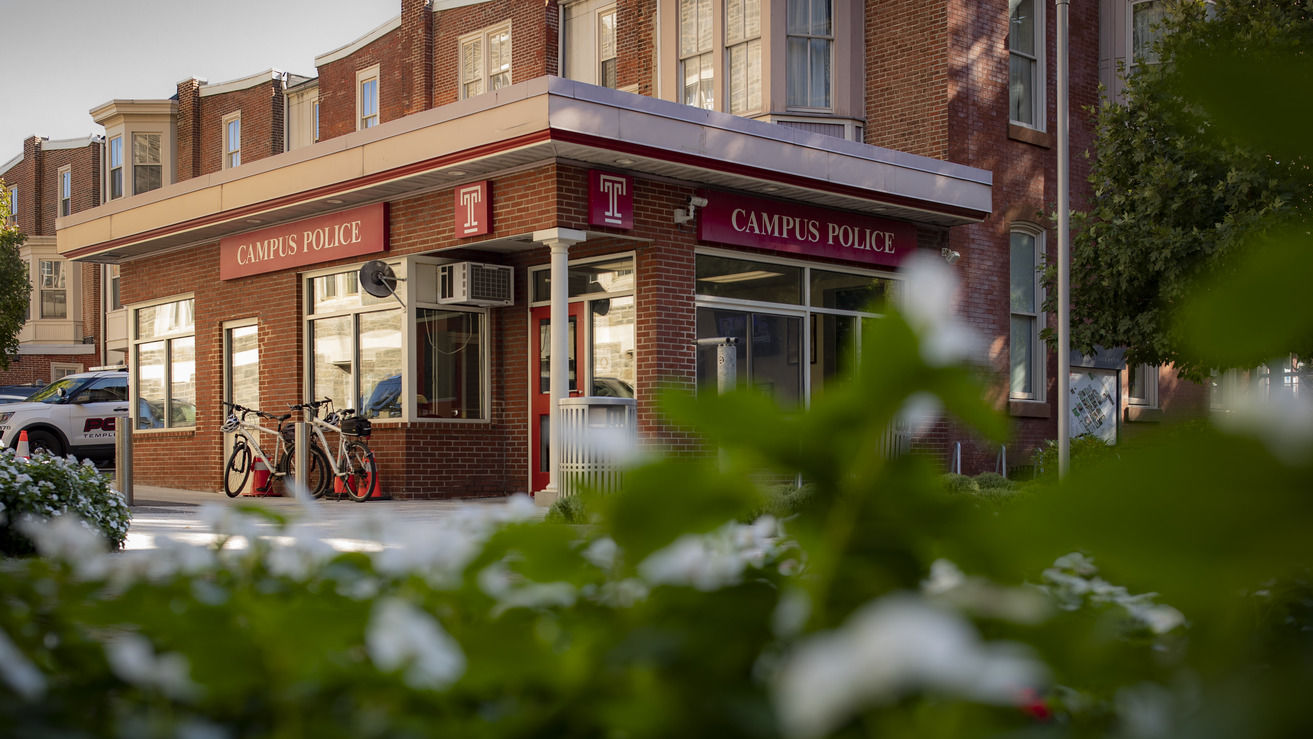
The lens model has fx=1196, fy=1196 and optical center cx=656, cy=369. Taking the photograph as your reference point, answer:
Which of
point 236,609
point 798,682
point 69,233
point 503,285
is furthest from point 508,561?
point 69,233

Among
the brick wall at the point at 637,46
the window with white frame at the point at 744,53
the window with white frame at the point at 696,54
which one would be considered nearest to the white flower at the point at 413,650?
the window with white frame at the point at 744,53

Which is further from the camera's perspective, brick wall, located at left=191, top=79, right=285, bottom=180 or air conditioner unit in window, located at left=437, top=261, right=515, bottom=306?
brick wall, located at left=191, top=79, right=285, bottom=180

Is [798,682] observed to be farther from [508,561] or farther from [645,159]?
[645,159]

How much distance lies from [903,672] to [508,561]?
61cm

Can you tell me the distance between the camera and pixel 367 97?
25281 millimetres

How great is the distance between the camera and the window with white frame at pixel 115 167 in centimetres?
3138

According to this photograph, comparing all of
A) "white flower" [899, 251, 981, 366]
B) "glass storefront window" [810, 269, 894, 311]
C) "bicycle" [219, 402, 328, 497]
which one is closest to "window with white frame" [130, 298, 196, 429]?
"bicycle" [219, 402, 328, 497]

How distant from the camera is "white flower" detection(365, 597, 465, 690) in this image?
0.81 m

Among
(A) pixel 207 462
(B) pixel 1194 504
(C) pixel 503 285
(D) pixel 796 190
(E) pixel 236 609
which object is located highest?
(D) pixel 796 190

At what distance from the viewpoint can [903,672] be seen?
0.56 meters

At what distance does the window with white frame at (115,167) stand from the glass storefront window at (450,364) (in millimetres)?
20864

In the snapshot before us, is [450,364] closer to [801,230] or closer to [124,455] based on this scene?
[124,455]

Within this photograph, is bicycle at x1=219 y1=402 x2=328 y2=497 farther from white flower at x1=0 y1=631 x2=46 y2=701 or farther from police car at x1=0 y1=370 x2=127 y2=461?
white flower at x1=0 y1=631 x2=46 y2=701

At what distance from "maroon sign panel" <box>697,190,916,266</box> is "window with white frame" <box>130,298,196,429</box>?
8056mm
